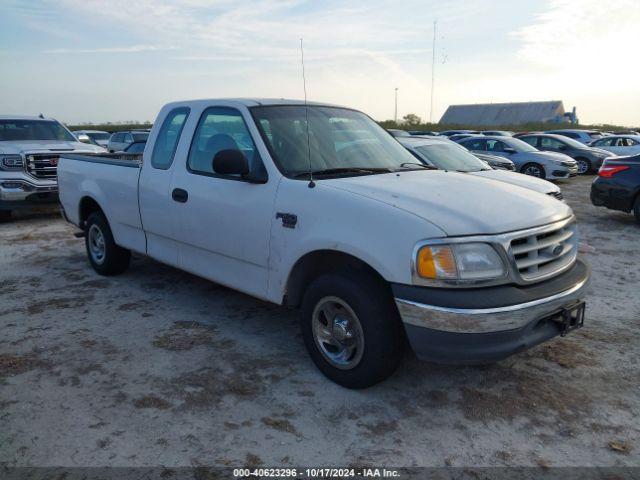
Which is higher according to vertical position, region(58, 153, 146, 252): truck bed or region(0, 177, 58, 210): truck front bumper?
region(58, 153, 146, 252): truck bed

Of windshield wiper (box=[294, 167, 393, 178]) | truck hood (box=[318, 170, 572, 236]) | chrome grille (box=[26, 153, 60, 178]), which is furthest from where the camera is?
chrome grille (box=[26, 153, 60, 178])

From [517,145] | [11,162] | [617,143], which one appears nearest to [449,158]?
[11,162]

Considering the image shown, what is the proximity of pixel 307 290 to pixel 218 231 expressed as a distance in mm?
1038

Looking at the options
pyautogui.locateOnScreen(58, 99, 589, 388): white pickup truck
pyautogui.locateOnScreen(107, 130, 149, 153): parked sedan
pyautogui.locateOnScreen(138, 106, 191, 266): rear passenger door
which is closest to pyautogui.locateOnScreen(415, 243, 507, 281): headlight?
pyautogui.locateOnScreen(58, 99, 589, 388): white pickup truck

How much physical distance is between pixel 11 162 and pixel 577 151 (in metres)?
17.7

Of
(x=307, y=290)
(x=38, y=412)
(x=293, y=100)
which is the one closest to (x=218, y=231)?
(x=307, y=290)

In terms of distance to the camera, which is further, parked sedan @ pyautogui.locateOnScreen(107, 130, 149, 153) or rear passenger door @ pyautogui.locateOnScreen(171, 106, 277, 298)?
parked sedan @ pyautogui.locateOnScreen(107, 130, 149, 153)

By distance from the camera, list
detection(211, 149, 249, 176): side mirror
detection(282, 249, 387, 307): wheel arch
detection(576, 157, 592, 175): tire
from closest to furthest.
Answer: detection(282, 249, 387, 307): wheel arch
detection(211, 149, 249, 176): side mirror
detection(576, 157, 592, 175): tire

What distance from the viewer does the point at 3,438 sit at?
306 cm

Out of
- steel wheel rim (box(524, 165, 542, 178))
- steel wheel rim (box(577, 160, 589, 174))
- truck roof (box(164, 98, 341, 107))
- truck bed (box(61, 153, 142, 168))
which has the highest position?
truck roof (box(164, 98, 341, 107))

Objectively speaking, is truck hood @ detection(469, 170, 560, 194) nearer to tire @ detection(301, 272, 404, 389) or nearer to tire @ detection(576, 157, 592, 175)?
tire @ detection(301, 272, 404, 389)

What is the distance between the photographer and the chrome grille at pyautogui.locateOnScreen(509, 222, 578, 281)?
3.19 metres

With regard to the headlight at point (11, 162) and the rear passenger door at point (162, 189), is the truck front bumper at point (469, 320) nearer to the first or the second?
the rear passenger door at point (162, 189)

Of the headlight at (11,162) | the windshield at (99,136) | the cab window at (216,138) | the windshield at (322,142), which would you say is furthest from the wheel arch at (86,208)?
the windshield at (99,136)
